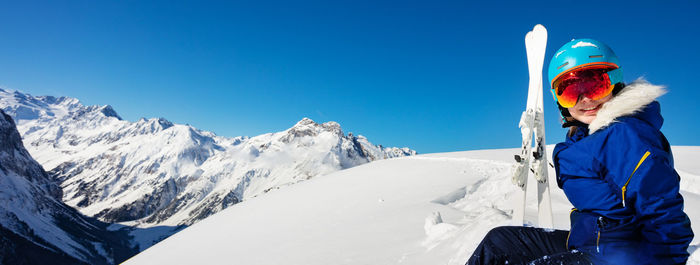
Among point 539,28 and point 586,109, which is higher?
point 539,28

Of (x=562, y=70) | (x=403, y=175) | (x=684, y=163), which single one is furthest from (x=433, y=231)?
(x=684, y=163)

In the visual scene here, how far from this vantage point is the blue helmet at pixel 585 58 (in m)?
2.51

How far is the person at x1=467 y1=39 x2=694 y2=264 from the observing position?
5.81ft

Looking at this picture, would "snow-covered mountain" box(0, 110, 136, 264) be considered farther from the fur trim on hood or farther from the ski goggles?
the fur trim on hood

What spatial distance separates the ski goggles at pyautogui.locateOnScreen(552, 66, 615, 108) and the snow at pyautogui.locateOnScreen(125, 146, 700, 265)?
218 centimetres

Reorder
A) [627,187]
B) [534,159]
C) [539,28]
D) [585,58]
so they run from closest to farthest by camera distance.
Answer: [627,187] → [585,58] → [534,159] → [539,28]

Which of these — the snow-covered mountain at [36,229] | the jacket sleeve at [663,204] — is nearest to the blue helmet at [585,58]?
the jacket sleeve at [663,204]

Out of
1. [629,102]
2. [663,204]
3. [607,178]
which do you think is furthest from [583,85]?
[663,204]

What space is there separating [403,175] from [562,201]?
835 centimetres

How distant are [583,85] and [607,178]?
3.00 feet

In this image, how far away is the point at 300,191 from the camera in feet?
49.1

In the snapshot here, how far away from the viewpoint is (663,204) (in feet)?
5.75

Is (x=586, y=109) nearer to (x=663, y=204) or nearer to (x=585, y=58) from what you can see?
(x=585, y=58)

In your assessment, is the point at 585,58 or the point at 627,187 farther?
the point at 585,58
